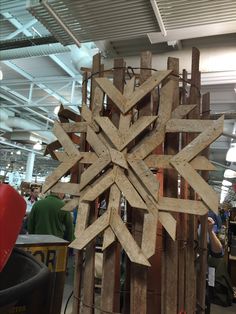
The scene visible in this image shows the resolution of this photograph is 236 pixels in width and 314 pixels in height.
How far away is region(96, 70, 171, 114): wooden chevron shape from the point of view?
1483mm

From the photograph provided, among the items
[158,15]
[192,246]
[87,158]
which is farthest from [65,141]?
[158,15]

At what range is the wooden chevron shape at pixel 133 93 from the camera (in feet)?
4.87

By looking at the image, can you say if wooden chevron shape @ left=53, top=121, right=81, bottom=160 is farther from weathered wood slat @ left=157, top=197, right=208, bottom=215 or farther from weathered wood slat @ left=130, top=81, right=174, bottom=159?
weathered wood slat @ left=157, top=197, right=208, bottom=215

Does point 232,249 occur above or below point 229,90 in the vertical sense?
below

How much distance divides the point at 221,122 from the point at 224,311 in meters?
3.56

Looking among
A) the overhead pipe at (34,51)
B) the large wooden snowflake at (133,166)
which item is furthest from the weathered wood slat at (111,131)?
the overhead pipe at (34,51)

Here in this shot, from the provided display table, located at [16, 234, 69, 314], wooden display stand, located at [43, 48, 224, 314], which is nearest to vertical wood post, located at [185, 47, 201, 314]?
wooden display stand, located at [43, 48, 224, 314]

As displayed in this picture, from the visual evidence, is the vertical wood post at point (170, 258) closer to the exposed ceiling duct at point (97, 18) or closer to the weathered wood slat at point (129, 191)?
the weathered wood slat at point (129, 191)

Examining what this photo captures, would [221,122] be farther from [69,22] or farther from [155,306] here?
[69,22]

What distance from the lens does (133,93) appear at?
4.96 feet

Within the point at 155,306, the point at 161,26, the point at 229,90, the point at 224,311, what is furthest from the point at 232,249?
the point at 161,26

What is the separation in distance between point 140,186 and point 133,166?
99 mm

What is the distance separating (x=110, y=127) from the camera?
150 cm

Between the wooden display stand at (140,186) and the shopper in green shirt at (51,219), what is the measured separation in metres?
2.23
